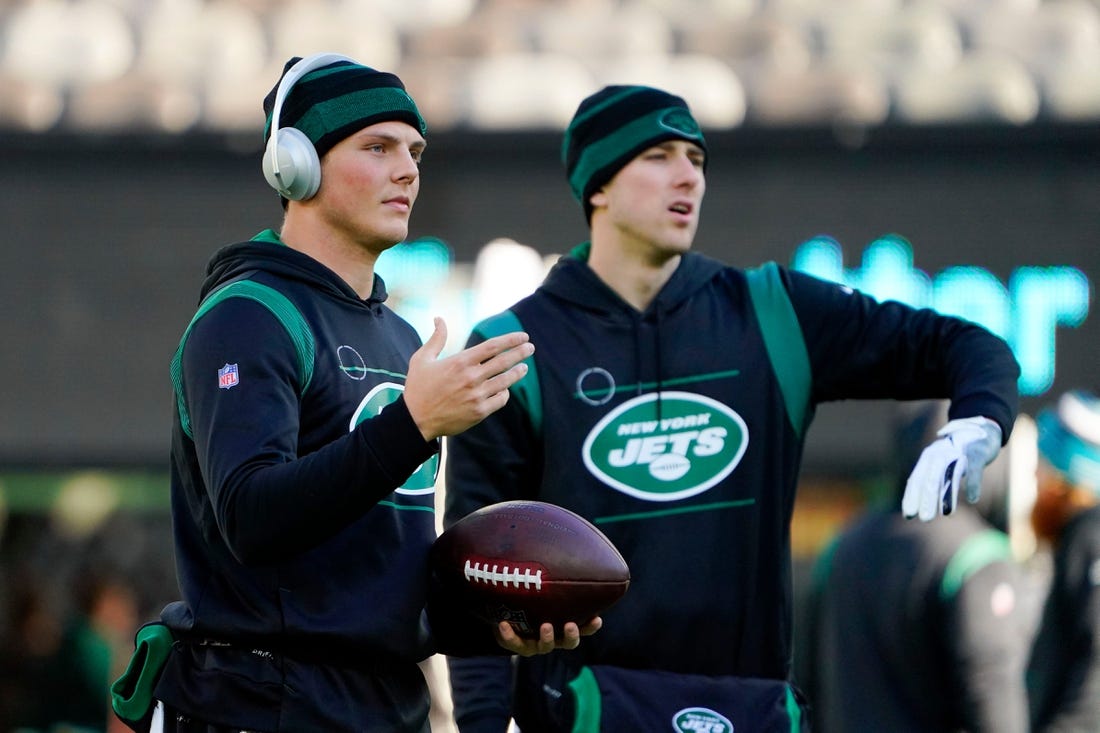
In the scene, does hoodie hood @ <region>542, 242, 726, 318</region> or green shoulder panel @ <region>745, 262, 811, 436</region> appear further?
hoodie hood @ <region>542, 242, 726, 318</region>

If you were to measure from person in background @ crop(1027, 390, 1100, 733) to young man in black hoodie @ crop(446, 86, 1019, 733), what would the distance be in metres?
1.46

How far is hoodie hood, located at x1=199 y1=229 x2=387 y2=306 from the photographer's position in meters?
3.26

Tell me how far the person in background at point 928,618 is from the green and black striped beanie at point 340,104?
2.32 meters

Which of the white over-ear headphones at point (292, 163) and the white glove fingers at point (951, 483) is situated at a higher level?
the white over-ear headphones at point (292, 163)

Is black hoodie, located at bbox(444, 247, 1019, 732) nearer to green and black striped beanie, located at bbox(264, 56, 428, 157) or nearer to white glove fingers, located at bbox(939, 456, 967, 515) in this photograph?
white glove fingers, located at bbox(939, 456, 967, 515)

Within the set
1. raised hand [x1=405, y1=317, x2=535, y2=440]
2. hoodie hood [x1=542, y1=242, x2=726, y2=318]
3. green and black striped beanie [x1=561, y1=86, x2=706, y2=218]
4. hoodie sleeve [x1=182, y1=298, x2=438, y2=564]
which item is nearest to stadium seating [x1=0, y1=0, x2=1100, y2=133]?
green and black striped beanie [x1=561, y1=86, x2=706, y2=218]

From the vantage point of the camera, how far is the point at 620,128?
4.45 meters

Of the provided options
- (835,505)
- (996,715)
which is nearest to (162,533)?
(835,505)

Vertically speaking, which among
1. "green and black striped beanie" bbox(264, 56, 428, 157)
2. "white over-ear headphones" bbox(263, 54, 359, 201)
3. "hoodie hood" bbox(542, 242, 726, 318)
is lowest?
"hoodie hood" bbox(542, 242, 726, 318)

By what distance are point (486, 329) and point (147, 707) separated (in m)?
1.39

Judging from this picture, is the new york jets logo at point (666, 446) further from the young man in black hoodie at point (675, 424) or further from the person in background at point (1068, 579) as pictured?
the person in background at point (1068, 579)

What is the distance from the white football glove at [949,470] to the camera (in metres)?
3.50

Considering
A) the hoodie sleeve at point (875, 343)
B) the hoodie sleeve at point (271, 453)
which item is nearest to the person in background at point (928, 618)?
the hoodie sleeve at point (875, 343)

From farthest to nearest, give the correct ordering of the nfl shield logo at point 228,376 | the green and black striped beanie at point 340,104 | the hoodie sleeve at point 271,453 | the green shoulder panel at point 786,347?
the green shoulder panel at point 786,347, the green and black striped beanie at point 340,104, the nfl shield logo at point 228,376, the hoodie sleeve at point 271,453
